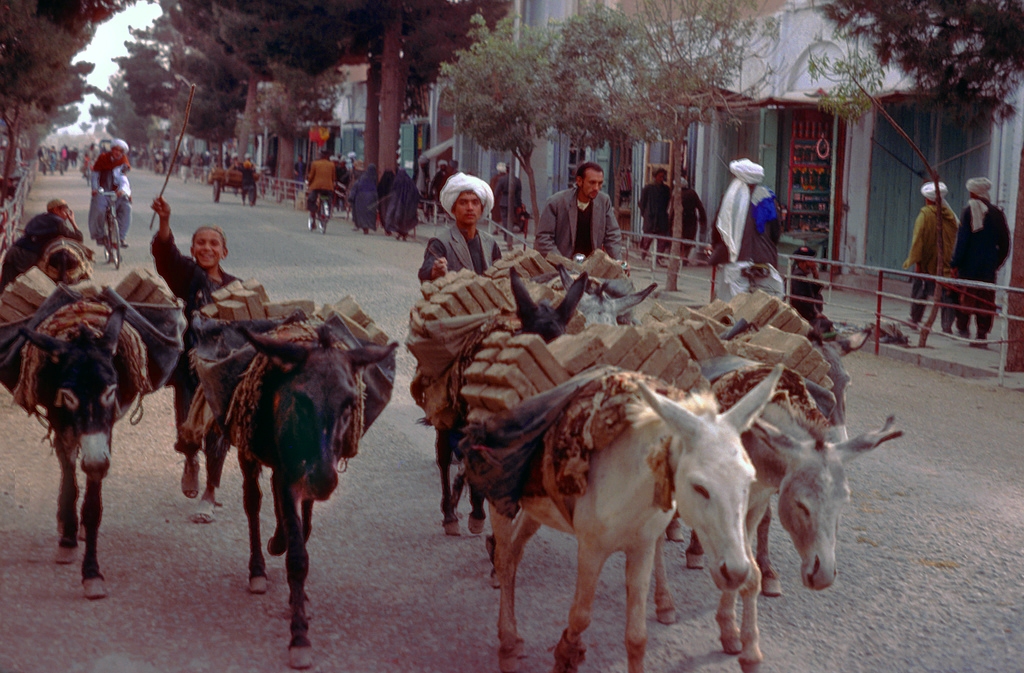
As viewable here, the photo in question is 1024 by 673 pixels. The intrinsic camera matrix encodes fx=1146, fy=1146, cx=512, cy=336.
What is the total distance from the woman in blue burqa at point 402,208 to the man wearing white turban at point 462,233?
2125 cm

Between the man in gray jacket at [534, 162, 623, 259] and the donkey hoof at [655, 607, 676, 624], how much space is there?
3.81 m

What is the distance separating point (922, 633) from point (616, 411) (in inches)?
79.4

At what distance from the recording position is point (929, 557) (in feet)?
19.6

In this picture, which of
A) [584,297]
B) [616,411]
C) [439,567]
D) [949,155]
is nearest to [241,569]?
[439,567]

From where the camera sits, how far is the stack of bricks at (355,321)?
5.70 m

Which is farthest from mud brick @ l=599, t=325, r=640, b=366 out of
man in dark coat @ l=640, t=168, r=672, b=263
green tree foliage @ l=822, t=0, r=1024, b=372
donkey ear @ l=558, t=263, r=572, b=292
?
man in dark coat @ l=640, t=168, r=672, b=263

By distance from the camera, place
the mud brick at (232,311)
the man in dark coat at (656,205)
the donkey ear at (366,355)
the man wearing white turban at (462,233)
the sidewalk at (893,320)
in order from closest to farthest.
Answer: the donkey ear at (366,355) → the mud brick at (232,311) → the man wearing white turban at (462,233) → the sidewalk at (893,320) → the man in dark coat at (656,205)

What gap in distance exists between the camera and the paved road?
4.65m

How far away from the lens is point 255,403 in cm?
490

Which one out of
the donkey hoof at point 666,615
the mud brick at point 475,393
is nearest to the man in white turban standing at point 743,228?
the donkey hoof at point 666,615

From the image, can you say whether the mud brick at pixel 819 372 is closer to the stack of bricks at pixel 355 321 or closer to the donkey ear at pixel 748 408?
the donkey ear at pixel 748 408

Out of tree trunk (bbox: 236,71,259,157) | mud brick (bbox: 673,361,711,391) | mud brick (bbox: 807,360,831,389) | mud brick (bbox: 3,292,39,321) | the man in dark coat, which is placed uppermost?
tree trunk (bbox: 236,71,259,157)

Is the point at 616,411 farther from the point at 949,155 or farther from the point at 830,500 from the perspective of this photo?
the point at 949,155

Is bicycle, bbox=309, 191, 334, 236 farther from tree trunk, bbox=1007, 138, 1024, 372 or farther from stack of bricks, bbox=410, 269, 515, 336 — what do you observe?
stack of bricks, bbox=410, 269, 515, 336
